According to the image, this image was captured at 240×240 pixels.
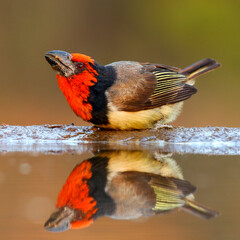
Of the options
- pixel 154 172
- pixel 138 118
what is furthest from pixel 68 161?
pixel 138 118

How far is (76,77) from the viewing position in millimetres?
5445

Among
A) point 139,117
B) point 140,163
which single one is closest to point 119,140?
point 139,117

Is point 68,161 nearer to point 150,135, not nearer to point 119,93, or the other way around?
point 150,135

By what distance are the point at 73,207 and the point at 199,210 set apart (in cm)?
58

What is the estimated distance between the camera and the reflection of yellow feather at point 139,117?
5.42 m

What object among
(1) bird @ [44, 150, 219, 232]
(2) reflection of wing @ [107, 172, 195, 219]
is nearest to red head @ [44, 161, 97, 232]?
(1) bird @ [44, 150, 219, 232]

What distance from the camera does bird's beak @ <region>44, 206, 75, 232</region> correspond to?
79.3 inches

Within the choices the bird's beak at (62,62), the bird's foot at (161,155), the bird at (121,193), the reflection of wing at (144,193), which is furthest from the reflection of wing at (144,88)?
the reflection of wing at (144,193)

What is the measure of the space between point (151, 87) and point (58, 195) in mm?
3465

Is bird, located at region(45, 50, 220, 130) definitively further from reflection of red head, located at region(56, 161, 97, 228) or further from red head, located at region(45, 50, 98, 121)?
reflection of red head, located at region(56, 161, 97, 228)

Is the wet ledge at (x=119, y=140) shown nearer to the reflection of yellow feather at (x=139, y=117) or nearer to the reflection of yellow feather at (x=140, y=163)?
the reflection of yellow feather at (x=139, y=117)

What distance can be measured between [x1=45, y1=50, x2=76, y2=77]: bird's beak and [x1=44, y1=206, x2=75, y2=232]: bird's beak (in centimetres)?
322

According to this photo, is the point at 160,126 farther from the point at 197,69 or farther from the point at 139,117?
the point at 197,69

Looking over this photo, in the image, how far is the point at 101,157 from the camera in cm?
398
